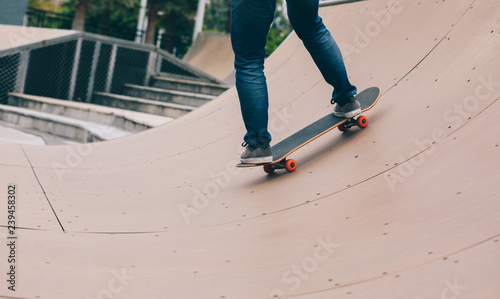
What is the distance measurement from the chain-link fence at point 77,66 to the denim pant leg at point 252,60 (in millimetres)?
8684

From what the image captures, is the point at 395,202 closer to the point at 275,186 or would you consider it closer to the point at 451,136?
the point at 451,136

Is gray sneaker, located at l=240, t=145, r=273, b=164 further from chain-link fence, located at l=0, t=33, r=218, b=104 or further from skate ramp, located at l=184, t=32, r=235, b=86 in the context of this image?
skate ramp, located at l=184, t=32, r=235, b=86

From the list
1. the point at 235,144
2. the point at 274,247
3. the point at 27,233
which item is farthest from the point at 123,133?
the point at 274,247

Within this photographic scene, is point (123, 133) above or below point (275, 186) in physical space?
above

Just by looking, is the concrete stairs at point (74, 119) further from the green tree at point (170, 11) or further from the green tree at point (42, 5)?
the green tree at point (42, 5)

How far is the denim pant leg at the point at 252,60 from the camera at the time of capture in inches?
118

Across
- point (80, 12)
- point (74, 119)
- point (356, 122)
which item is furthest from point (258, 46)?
point (80, 12)

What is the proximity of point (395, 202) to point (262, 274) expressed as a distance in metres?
0.62

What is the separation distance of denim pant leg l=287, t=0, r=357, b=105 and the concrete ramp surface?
288 mm

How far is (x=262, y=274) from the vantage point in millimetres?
1904
